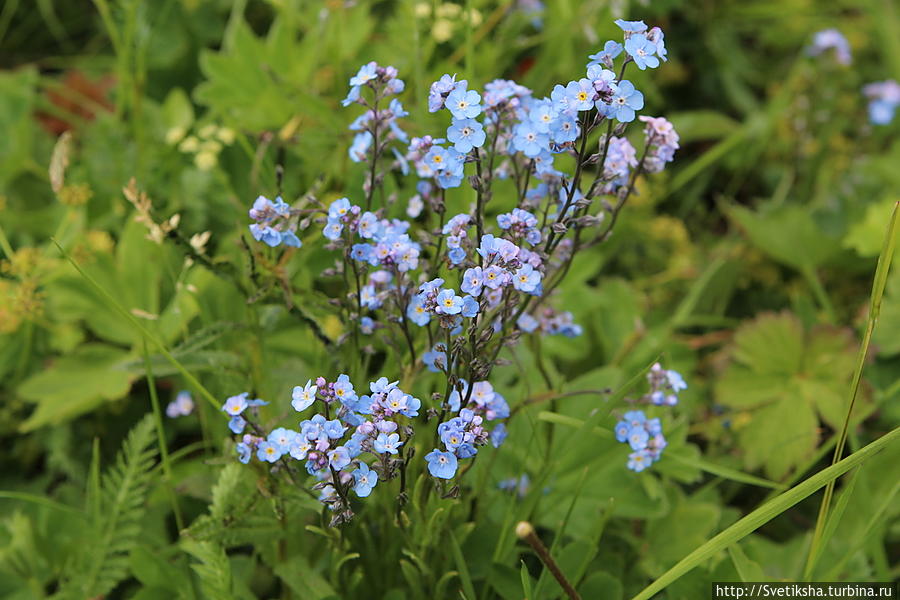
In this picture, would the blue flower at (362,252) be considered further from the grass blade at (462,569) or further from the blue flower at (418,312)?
the grass blade at (462,569)

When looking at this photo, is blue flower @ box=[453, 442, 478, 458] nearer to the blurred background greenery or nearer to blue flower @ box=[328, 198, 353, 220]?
the blurred background greenery

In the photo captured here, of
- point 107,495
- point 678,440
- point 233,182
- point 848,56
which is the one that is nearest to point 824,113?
point 848,56

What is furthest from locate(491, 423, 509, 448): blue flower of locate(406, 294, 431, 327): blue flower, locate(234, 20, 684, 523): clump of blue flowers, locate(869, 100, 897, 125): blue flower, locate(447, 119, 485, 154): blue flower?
locate(869, 100, 897, 125): blue flower

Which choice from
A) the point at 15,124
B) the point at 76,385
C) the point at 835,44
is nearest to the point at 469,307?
the point at 76,385

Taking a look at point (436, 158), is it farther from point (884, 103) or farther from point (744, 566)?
point (884, 103)

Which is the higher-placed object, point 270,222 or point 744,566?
point 270,222

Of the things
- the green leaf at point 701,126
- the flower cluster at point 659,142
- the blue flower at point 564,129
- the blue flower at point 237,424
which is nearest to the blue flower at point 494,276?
the blue flower at point 564,129
